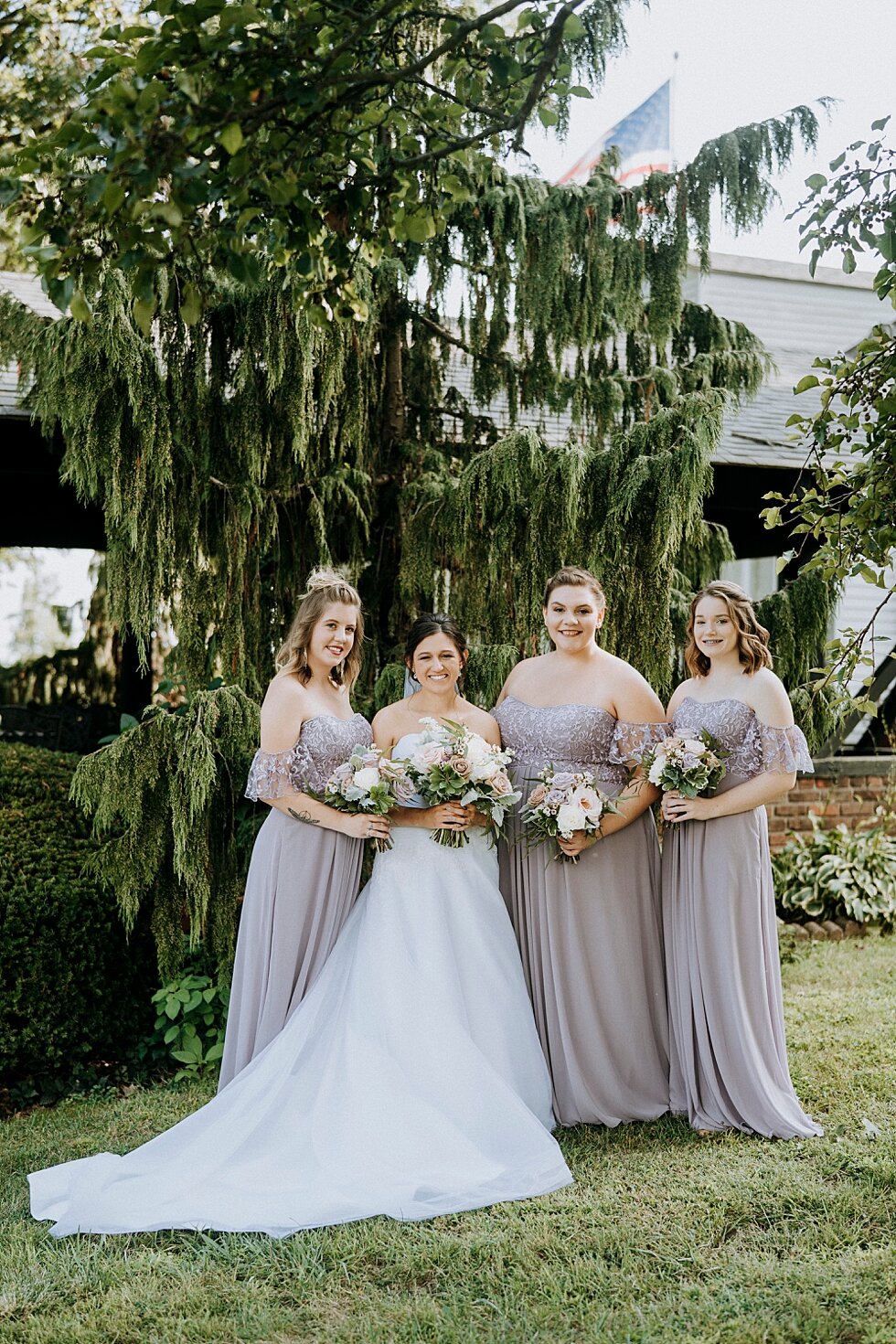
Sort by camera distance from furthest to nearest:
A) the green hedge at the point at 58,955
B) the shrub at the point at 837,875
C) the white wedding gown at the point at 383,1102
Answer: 1. the shrub at the point at 837,875
2. the green hedge at the point at 58,955
3. the white wedding gown at the point at 383,1102

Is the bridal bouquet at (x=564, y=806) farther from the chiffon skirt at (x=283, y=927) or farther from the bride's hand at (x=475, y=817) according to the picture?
the chiffon skirt at (x=283, y=927)

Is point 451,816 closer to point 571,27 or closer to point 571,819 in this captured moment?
point 571,819

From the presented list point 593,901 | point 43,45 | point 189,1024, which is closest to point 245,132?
point 593,901

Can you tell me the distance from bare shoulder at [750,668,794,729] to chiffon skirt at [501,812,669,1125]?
701 millimetres

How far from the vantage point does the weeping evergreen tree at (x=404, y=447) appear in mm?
5773

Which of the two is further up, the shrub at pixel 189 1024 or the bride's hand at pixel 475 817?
the bride's hand at pixel 475 817

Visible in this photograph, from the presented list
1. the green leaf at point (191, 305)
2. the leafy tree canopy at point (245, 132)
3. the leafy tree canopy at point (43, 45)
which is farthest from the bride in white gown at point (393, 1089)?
the leafy tree canopy at point (43, 45)

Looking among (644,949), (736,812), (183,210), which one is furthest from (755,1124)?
(183,210)

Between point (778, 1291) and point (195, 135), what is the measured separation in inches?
135

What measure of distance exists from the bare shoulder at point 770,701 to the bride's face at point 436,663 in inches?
49.9

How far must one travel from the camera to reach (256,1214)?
12.8ft

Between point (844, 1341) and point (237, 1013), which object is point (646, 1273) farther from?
point (237, 1013)

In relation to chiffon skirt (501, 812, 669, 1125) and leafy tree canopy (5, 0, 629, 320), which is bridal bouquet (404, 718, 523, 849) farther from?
leafy tree canopy (5, 0, 629, 320)

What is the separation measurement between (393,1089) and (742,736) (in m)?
2.02
